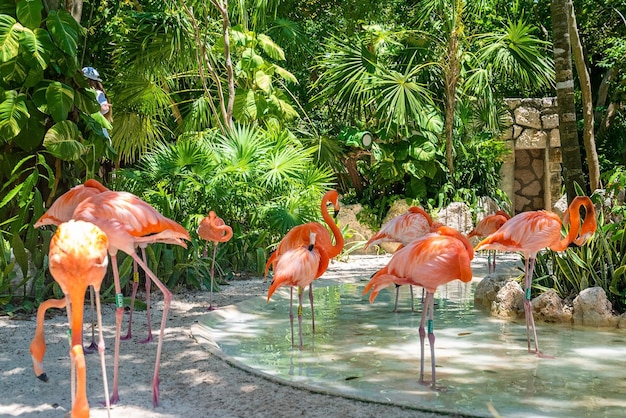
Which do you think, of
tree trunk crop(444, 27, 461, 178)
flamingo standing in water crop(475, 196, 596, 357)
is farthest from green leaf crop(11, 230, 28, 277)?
tree trunk crop(444, 27, 461, 178)

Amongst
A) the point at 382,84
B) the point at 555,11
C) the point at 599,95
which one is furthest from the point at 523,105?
the point at 555,11

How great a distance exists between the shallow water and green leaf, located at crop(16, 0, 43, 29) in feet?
9.76

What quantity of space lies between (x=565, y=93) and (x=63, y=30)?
14.5 feet

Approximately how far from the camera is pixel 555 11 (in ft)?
19.6

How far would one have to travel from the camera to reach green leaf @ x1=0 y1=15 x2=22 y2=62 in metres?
5.91

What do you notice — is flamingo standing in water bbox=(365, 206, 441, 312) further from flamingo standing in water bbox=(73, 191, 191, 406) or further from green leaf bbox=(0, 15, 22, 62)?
green leaf bbox=(0, 15, 22, 62)

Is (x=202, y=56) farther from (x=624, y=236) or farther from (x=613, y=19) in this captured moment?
(x=613, y=19)

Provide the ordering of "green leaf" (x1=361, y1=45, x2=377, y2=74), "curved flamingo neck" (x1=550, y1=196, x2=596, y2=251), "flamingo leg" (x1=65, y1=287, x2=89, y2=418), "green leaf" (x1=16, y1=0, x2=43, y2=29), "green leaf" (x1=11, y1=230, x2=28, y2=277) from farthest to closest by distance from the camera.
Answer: "green leaf" (x1=361, y1=45, x2=377, y2=74) < "green leaf" (x1=16, y1=0, x2=43, y2=29) < "green leaf" (x1=11, y1=230, x2=28, y2=277) < "curved flamingo neck" (x1=550, y1=196, x2=596, y2=251) < "flamingo leg" (x1=65, y1=287, x2=89, y2=418)

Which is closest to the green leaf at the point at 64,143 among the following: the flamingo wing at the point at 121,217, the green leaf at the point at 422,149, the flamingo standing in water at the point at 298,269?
the flamingo standing in water at the point at 298,269

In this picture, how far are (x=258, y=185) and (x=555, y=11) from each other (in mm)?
3977

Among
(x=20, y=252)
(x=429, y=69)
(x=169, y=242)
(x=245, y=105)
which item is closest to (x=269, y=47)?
(x=245, y=105)

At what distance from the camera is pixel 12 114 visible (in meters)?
5.95

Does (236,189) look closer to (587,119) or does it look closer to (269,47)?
(269,47)

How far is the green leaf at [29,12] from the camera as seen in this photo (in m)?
6.10
